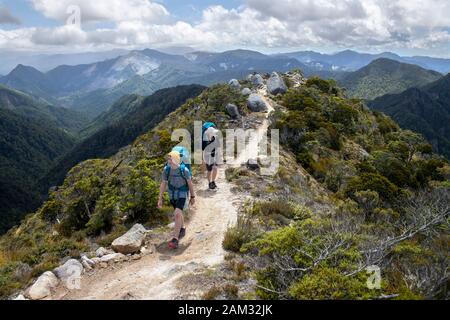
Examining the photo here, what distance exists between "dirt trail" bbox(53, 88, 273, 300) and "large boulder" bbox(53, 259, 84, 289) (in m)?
0.17

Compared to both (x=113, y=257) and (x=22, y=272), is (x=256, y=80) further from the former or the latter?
(x=22, y=272)

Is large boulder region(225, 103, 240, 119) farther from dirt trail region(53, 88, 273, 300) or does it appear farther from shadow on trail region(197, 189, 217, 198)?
dirt trail region(53, 88, 273, 300)

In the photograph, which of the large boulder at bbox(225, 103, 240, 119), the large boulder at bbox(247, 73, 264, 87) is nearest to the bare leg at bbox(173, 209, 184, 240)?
the large boulder at bbox(225, 103, 240, 119)

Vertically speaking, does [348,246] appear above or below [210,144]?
below

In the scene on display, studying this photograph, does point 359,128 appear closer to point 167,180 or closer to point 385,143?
point 385,143

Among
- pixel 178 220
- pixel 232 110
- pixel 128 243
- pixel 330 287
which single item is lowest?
pixel 128 243

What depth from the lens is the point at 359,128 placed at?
127 feet

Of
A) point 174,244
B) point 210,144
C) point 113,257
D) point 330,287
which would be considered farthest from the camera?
point 210,144

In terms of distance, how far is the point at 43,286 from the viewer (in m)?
8.16

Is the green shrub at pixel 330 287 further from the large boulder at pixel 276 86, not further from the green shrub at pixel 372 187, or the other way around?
the large boulder at pixel 276 86

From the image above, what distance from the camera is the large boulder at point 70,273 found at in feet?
27.8

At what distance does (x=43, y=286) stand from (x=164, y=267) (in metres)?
2.80

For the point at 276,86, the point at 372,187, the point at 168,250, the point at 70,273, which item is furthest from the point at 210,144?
the point at 276,86

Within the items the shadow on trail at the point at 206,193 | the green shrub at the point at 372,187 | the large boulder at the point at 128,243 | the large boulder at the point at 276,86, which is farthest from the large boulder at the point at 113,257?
the large boulder at the point at 276,86
